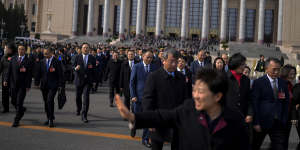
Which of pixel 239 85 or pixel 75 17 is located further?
pixel 75 17

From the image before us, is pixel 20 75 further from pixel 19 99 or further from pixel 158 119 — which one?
pixel 158 119

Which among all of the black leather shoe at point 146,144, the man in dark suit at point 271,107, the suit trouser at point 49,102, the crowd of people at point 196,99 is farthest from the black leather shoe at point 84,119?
the man in dark suit at point 271,107

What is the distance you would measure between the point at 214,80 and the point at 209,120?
283 mm

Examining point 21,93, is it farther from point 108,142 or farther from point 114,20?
point 114,20

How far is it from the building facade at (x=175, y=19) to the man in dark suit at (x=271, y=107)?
47.5 m

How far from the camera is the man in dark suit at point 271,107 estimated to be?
4730mm

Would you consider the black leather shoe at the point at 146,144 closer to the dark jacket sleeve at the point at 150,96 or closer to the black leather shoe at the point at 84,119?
the dark jacket sleeve at the point at 150,96

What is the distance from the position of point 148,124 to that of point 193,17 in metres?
57.5

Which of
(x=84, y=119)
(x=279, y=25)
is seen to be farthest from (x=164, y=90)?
(x=279, y=25)

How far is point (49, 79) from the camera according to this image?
7773 mm

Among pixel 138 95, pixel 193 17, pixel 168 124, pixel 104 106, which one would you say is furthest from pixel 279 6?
pixel 168 124

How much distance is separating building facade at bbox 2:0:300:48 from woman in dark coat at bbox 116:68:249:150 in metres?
50.1

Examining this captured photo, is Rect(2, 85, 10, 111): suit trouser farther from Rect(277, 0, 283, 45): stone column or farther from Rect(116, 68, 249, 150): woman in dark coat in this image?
Rect(277, 0, 283, 45): stone column

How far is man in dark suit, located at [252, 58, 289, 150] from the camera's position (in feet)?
15.5
